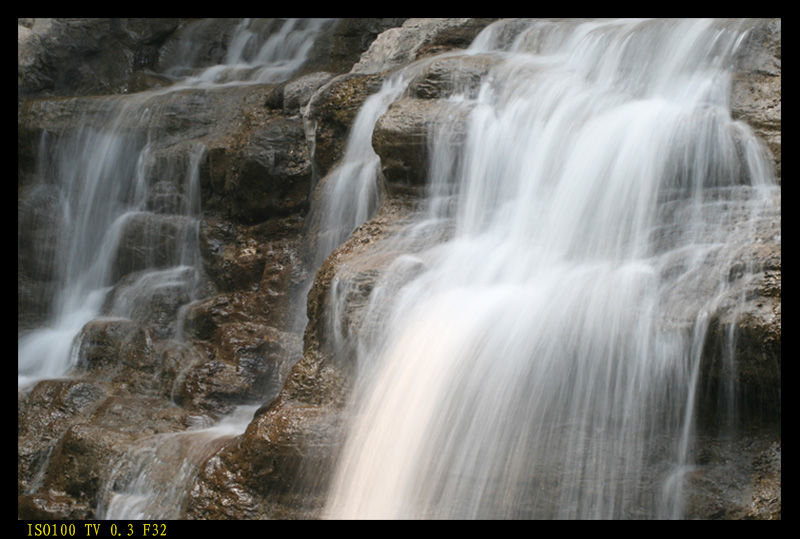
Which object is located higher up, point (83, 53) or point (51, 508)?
point (83, 53)

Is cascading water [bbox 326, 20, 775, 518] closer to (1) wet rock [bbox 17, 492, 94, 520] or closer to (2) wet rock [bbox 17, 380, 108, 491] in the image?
(1) wet rock [bbox 17, 492, 94, 520]

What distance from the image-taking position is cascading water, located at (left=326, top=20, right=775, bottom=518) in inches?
181

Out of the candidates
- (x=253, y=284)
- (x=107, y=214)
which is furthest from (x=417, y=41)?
(x=107, y=214)

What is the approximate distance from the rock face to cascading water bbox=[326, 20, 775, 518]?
217 mm

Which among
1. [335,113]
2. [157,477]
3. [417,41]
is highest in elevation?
[417,41]

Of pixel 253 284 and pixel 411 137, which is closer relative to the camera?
pixel 411 137

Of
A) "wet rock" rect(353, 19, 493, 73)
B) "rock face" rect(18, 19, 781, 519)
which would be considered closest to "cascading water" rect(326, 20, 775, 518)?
"rock face" rect(18, 19, 781, 519)

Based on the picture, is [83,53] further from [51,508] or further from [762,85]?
[762,85]

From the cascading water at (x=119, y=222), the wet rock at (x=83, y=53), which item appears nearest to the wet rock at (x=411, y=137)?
the cascading water at (x=119, y=222)

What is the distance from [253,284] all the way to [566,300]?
4783 mm

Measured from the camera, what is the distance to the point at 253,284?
9.17 m

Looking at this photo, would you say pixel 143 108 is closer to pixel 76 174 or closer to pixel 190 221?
pixel 76 174

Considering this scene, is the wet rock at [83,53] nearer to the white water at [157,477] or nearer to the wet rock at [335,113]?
the wet rock at [335,113]

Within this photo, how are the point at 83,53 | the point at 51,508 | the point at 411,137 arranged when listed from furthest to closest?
the point at 83,53, the point at 411,137, the point at 51,508
